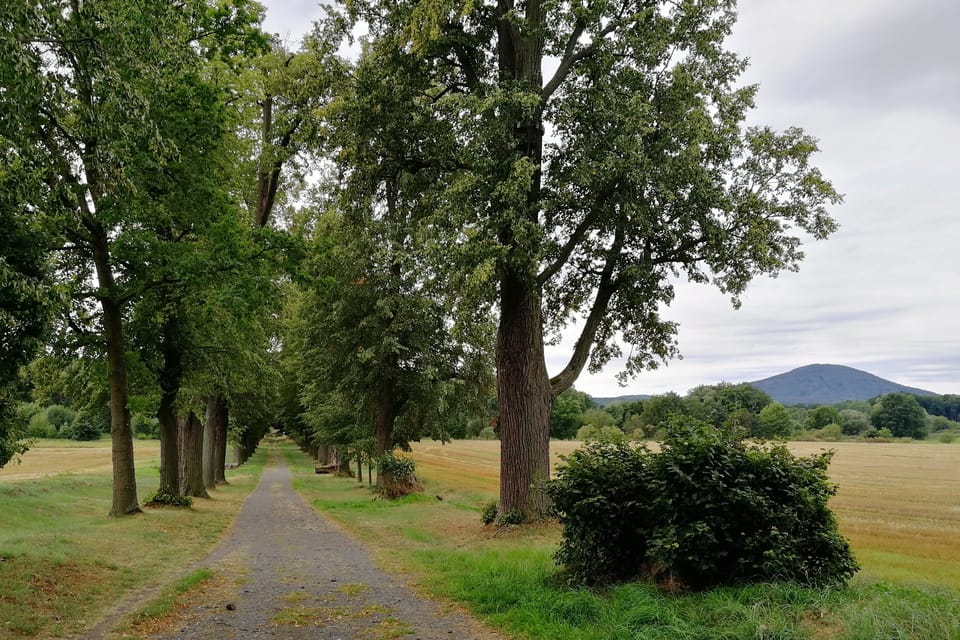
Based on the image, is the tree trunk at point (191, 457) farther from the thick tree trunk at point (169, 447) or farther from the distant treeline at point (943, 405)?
the distant treeline at point (943, 405)

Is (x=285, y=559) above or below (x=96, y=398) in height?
below

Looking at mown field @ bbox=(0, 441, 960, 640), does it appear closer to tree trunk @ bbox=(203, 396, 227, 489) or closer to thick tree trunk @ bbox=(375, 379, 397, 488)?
thick tree trunk @ bbox=(375, 379, 397, 488)

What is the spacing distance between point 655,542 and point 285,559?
26.2 ft

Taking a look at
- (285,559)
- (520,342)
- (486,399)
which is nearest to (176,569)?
(285,559)

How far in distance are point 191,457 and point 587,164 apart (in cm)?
2027

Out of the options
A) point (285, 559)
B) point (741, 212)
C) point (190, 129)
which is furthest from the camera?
point (190, 129)

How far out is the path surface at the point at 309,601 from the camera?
6.56 m

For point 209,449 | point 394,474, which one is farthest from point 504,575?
point 209,449

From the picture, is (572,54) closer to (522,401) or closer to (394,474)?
(522,401)

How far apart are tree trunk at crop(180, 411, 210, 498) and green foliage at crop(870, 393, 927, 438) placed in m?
123

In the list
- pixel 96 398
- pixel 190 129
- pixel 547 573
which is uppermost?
pixel 190 129

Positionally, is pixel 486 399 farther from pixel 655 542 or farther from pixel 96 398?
pixel 655 542

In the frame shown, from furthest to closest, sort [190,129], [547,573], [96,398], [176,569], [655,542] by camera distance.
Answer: [96,398], [190,129], [176,569], [547,573], [655,542]

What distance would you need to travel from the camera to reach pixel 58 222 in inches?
472
